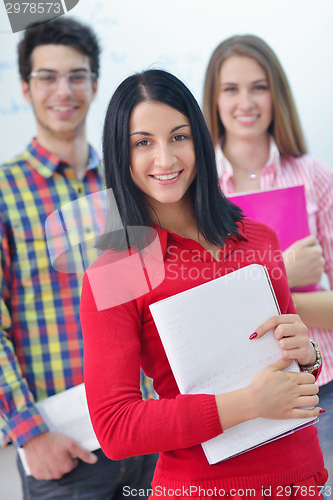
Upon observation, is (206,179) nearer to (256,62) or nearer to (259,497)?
(259,497)

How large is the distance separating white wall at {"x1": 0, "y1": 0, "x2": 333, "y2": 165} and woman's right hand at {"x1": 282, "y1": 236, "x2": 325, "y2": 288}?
1.69 ft

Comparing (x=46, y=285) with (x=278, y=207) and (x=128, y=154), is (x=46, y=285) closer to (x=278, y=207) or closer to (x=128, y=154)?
(x=128, y=154)

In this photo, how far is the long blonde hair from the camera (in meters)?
1.04

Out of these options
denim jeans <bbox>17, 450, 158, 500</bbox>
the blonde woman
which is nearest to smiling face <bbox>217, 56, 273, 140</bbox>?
the blonde woman

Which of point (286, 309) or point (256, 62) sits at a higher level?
point (256, 62)

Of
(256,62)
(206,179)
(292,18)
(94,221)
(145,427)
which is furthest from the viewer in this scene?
(292,18)

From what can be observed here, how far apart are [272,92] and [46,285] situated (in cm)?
70

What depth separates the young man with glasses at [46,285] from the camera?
2.73ft

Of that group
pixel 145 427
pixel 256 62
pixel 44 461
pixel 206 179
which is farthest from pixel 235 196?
pixel 44 461

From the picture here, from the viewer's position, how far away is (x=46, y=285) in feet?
A: 2.87

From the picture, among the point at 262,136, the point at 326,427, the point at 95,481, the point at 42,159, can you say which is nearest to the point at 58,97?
the point at 42,159

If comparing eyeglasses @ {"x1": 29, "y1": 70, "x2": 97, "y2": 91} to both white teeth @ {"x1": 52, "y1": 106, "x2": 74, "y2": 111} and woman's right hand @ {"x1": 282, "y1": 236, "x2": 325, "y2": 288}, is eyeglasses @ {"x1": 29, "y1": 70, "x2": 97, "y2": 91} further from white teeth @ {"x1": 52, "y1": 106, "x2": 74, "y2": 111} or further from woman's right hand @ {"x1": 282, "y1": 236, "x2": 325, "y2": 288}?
woman's right hand @ {"x1": 282, "y1": 236, "x2": 325, "y2": 288}

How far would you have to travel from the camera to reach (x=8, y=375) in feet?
2.71

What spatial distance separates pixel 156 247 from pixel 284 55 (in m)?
1.00
